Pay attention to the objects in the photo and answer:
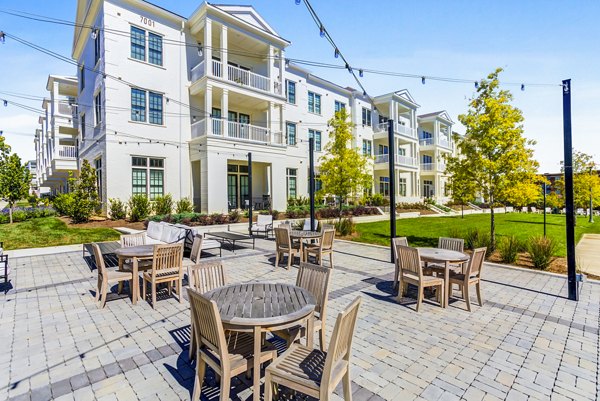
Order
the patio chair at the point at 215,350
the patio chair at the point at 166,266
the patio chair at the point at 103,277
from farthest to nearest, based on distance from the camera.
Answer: the patio chair at the point at 166,266
the patio chair at the point at 103,277
the patio chair at the point at 215,350

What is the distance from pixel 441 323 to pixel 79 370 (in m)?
4.83

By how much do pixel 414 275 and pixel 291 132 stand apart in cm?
2023

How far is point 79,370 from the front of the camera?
137 inches

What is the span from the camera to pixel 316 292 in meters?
3.89

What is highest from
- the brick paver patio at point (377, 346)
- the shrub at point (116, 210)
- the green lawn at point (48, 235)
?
the shrub at point (116, 210)

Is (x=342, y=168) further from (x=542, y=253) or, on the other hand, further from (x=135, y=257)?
(x=135, y=257)

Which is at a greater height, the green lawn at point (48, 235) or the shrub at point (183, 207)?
the shrub at point (183, 207)

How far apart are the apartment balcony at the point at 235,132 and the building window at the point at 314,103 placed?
6.30m

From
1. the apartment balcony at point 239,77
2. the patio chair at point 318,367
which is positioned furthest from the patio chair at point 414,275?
the apartment balcony at point 239,77

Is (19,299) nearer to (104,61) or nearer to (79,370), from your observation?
(79,370)

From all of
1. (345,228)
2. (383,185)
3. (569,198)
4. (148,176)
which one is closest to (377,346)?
(569,198)

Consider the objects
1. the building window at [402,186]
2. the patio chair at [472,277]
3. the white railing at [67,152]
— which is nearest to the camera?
the patio chair at [472,277]

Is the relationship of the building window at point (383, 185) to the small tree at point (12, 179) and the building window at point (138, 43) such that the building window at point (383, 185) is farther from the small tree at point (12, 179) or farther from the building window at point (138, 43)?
the small tree at point (12, 179)

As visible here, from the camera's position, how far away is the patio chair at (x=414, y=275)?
532cm
